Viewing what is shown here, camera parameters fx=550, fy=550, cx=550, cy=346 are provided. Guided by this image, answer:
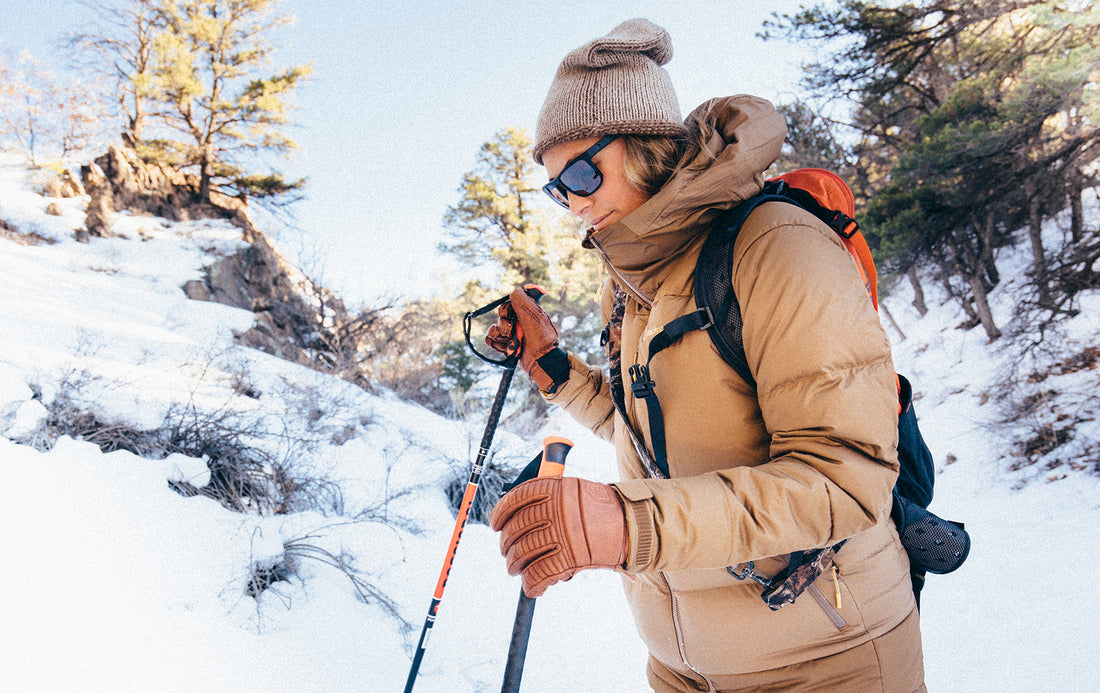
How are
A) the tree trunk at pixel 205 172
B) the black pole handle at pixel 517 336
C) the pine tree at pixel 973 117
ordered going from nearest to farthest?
the black pole handle at pixel 517 336 → the pine tree at pixel 973 117 → the tree trunk at pixel 205 172

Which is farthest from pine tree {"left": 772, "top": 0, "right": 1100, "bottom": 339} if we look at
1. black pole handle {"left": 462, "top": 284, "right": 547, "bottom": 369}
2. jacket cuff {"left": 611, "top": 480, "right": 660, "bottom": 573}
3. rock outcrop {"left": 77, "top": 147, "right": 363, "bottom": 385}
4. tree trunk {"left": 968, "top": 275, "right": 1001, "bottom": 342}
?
rock outcrop {"left": 77, "top": 147, "right": 363, "bottom": 385}

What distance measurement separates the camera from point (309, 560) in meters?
2.75

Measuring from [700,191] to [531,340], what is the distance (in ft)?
3.31

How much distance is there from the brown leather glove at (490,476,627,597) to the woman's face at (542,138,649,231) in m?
0.70

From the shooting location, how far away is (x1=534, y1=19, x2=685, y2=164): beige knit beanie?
127 centimetres

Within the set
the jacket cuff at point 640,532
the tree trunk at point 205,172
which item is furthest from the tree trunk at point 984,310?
the tree trunk at point 205,172

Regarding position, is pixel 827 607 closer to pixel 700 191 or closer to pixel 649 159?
pixel 700 191

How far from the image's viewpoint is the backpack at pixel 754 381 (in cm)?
101

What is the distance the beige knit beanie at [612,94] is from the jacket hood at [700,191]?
0.37 ft

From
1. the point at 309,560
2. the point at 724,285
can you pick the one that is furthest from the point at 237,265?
the point at 724,285

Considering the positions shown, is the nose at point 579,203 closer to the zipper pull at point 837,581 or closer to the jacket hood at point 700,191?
the jacket hood at point 700,191

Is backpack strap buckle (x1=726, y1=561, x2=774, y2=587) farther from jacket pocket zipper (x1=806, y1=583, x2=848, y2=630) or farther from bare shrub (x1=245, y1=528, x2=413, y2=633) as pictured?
bare shrub (x1=245, y1=528, x2=413, y2=633)

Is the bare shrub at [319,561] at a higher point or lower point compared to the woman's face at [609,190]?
lower

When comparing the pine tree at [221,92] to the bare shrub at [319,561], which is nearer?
the bare shrub at [319,561]
